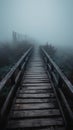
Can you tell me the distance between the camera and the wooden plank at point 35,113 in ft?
14.4

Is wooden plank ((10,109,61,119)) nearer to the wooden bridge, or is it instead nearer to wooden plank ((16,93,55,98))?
the wooden bridge

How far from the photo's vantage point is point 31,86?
6.77m

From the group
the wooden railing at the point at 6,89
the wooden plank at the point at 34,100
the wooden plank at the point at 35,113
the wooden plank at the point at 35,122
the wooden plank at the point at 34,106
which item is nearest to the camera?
the wooden railing at the point at 6,89

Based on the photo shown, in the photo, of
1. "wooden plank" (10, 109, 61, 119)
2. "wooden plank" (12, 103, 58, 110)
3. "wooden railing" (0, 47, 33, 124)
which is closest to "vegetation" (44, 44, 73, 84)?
"wooden railing" (0, 47, 33, 124)

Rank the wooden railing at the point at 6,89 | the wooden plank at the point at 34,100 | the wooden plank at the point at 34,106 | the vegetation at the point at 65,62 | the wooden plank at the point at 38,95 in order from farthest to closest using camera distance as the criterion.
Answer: the vegetation at the point at 65,62 < the wooden plank at the point at 38,95 < the wooden plank at the point at 34,100 < the wooden plank at the point at 34,106 < the wooden railing at the point at 6,89

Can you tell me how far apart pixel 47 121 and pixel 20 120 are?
70 cm

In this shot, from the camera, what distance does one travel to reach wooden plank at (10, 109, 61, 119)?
440cm

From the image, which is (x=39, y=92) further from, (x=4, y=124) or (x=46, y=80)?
(x=4, y=124)

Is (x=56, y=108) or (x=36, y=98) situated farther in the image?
(x=36, y=98)

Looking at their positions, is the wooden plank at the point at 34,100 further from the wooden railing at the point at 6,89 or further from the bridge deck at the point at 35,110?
the wooden railing at the point at 6,89

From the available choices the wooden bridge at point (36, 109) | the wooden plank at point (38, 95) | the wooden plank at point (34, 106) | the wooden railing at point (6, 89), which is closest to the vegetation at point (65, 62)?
the wooden plank at point (38, 95)

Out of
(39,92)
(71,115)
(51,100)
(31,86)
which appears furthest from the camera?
(31,86)

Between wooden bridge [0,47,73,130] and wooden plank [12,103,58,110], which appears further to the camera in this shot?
wooden plank [12,103,58,110]

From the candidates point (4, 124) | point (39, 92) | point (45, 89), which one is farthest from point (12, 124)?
point (45, 89)
